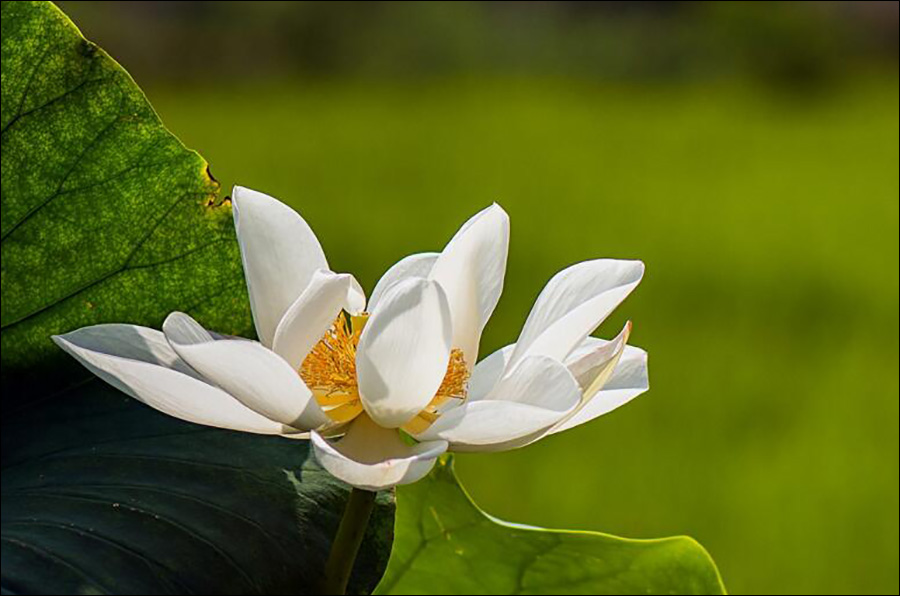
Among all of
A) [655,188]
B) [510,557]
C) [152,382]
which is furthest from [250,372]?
[655,188]

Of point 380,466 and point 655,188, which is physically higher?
point 380,466

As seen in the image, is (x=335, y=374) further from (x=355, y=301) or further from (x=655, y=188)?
(x=655, y=188)

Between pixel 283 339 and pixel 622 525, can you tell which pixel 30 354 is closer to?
pixel 283 339

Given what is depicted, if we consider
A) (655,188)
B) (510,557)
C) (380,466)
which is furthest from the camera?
(655,188)

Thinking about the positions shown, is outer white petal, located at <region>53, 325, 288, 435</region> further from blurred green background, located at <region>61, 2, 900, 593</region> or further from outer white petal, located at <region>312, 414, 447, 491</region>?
blurred green background, located at <region>61, 2, 900, 593</region>

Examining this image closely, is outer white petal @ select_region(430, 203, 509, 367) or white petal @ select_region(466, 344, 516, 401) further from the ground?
outer white petal @ select_region(430, 203, 509, 367)

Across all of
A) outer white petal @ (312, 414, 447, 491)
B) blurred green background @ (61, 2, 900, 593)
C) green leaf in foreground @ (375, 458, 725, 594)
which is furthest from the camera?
blurred green background @ (61, 2, 900, 593)

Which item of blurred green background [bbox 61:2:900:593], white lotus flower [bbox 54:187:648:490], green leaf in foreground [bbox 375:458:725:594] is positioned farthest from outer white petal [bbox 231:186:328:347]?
blurred green background [bbox 61:2:900:593]

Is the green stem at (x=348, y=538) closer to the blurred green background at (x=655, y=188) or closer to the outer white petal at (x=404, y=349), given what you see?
the outer white petal at (x=404, y=349)
